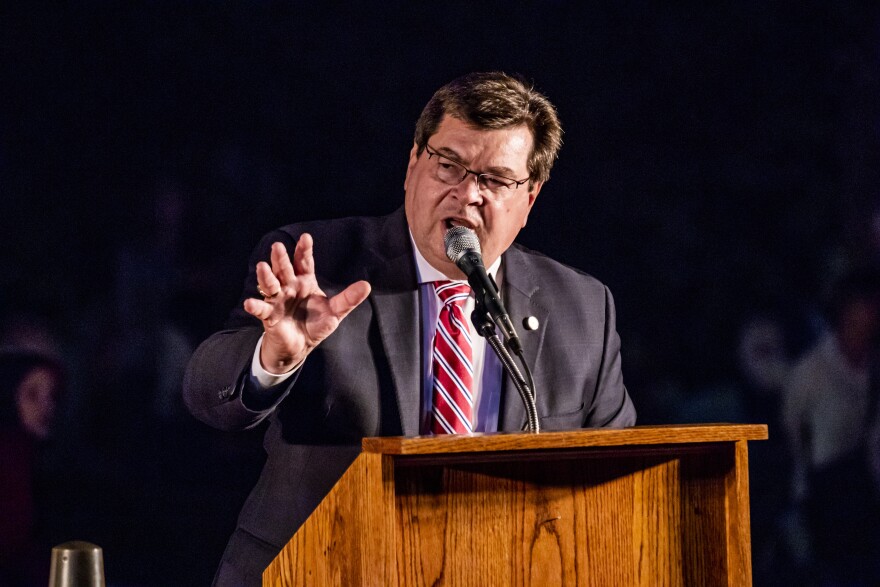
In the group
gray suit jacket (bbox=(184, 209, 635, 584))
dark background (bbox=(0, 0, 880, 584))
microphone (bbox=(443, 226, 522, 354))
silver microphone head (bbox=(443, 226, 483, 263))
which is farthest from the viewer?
dark background (bbox=(0, 0, 880, 584))

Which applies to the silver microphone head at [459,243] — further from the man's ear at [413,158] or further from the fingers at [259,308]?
the man's ear at [413,158]

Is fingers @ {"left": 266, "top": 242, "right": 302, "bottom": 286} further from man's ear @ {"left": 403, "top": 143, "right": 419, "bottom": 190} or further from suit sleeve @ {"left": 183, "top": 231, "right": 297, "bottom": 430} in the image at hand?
man's ear @ {"left": 403, "top": 143, "right": 419, "bottom": 190}

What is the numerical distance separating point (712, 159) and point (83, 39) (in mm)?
1991

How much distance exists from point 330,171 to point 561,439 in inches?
63.1

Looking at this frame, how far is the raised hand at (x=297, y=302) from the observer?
70.4 inches

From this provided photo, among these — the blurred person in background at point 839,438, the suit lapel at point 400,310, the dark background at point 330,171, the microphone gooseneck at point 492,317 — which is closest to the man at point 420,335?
the suit lapel at point 400,310

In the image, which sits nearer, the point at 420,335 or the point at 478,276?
the point at 478,276

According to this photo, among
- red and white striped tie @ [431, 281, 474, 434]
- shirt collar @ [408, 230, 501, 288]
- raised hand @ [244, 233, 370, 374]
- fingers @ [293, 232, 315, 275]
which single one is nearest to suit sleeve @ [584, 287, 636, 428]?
red and white striped tie @ [431, 281, 474, 434]

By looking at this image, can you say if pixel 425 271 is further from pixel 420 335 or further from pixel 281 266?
pixel 281 266

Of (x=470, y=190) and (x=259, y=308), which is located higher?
(x=470, y=190)

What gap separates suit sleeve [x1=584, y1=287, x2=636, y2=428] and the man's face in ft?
1.31

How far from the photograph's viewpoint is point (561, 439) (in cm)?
150

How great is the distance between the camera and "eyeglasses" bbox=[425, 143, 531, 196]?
8.39 ft

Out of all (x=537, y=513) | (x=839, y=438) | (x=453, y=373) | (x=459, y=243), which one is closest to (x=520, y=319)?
(x=453, y=373)
